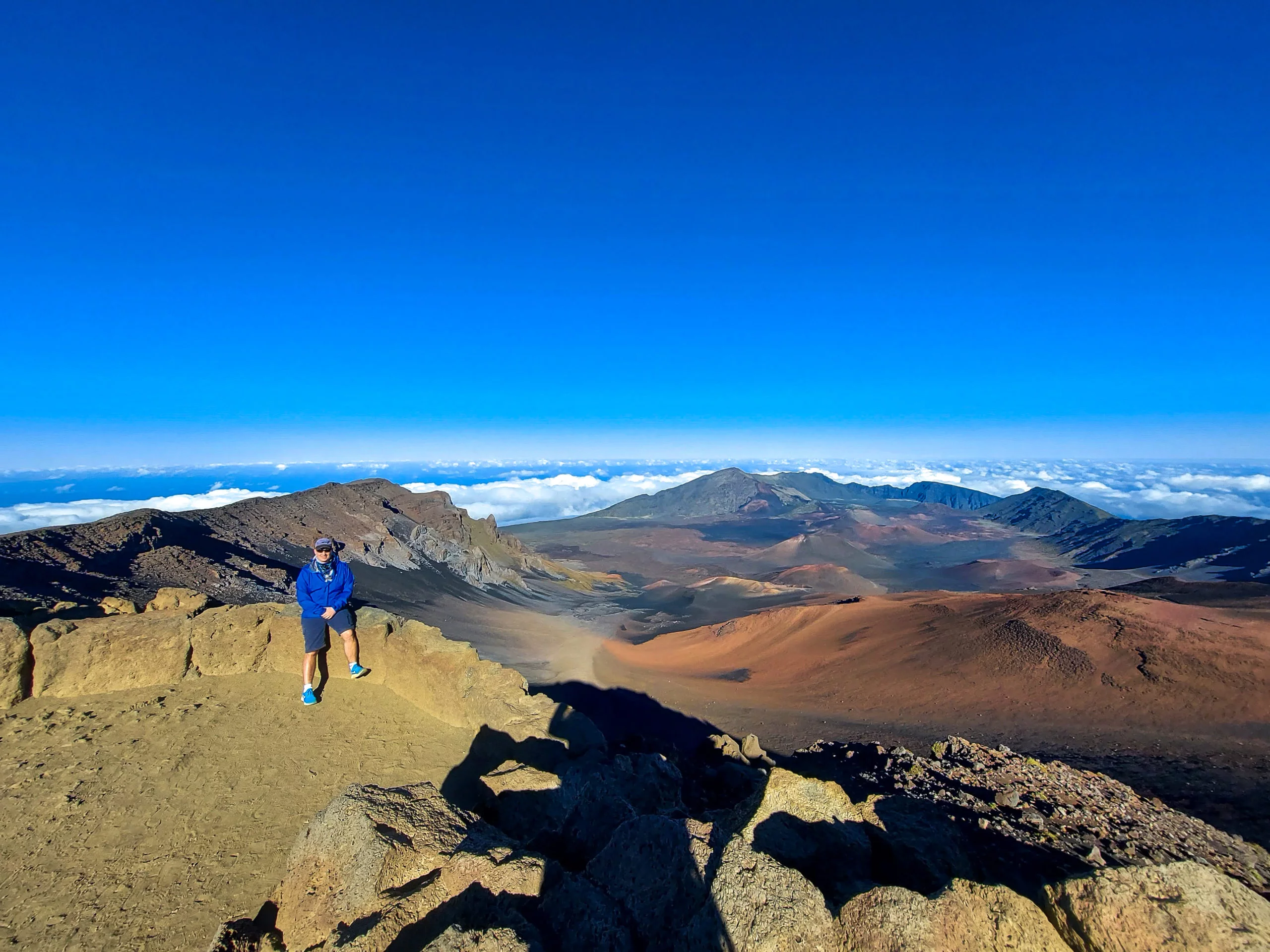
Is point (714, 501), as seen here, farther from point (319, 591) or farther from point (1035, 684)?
point (319, 591)

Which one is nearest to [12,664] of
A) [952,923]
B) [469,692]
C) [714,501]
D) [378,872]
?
[469,692]

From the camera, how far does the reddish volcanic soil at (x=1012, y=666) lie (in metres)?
17.1

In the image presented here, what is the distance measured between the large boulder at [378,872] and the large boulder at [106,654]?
16.3 feet

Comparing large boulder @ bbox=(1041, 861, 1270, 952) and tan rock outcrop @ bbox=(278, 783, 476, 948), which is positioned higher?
large boulder @ bbox=(1041, 861, 1270, 952)

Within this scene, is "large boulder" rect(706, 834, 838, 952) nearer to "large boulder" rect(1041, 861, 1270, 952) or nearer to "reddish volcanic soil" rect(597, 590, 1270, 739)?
"large boulder" rect(1041, 861, 1270, 952)

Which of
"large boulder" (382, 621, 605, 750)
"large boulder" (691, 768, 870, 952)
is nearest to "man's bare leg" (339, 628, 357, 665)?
"large boulder" (382, 621, 605, 750)

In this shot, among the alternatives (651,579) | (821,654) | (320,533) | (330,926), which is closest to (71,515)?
(320,533)

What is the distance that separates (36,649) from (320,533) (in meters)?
35.3

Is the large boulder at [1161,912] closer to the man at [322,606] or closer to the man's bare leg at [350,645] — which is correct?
the man at [322,606]

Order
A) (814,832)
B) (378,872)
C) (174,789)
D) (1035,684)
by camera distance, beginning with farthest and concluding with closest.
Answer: (1035,684) < (174,789) < (814,832) < (378,872)

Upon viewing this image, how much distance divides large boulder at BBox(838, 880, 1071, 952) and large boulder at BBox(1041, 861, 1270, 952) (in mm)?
172

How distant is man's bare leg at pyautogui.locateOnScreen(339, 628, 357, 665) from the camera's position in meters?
7.55

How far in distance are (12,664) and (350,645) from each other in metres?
3.39

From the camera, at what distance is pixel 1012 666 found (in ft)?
68.4
